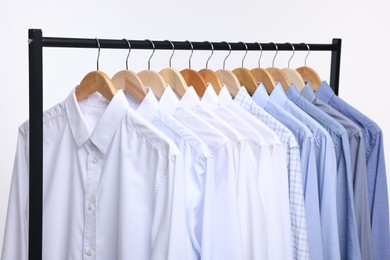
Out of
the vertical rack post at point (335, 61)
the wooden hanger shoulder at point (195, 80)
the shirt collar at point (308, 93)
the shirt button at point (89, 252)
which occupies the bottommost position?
the shirt button at point (89, 252)

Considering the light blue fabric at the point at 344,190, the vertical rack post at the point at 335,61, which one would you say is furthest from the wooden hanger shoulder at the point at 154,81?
the vertical rack post at the point at 335,61

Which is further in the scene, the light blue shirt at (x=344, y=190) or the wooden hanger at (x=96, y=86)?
the light blue shirt at (x=344, y=190)

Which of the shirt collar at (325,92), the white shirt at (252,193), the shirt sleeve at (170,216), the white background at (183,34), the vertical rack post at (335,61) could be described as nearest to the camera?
the shirt sleeve at (170,216)

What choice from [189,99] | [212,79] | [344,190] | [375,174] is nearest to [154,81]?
[189,99]

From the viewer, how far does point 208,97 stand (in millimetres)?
2186

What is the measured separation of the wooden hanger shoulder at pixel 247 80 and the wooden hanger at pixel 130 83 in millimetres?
475

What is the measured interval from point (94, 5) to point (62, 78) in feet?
1.27

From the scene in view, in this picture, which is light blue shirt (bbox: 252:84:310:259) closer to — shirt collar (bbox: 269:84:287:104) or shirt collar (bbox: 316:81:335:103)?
shirt collar (bbox: 269:84:287:104)

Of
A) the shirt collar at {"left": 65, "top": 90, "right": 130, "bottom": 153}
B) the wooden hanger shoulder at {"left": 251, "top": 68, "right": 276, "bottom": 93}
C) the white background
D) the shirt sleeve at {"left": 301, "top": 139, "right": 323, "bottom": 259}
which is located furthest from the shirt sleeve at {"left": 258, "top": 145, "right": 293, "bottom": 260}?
the white background

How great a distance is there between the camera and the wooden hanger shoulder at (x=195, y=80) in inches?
87.8

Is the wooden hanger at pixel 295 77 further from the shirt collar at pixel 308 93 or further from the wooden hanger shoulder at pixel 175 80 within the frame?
the wooden hanger shoulder at pixel 175 80

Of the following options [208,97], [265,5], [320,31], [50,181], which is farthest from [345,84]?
[50,181]

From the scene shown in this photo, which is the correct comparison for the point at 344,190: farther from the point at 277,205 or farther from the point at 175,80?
the point at 175,80

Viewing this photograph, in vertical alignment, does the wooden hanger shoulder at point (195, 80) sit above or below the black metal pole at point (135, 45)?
below
